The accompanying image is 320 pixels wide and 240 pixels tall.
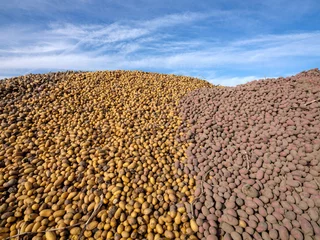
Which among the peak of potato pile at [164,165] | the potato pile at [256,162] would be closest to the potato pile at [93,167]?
the peak of potato pile at [164,165]

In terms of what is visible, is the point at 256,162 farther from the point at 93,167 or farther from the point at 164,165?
the point at 93,167

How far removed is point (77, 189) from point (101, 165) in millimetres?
468

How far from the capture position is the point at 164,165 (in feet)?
10.7

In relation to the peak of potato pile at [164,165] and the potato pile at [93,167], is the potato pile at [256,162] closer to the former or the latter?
the peak of potato pile at [164,165]

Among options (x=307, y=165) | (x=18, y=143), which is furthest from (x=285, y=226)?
(x=18, y=143)

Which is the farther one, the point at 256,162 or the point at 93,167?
the point at 256,162

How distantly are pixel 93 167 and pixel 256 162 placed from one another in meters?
2.50

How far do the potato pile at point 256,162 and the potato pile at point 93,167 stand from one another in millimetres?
276

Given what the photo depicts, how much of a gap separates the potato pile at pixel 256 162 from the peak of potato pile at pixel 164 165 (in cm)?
2

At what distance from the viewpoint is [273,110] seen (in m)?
4.29

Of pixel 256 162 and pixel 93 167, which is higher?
pixel 256 162

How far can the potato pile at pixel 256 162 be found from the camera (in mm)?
2449

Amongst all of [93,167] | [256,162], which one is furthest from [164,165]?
[256,162]

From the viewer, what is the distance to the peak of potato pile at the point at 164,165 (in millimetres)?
2471
